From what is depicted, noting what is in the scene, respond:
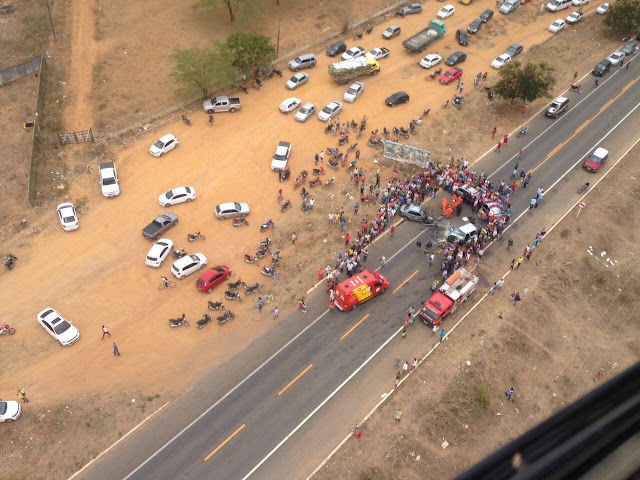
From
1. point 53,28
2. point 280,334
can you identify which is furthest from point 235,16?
point 280,334

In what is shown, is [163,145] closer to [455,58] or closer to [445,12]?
[455,58]

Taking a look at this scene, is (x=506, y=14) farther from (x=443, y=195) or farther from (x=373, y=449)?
(x=373, y=449)

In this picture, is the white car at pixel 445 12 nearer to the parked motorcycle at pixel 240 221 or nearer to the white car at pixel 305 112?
the white car at pixel 305 112

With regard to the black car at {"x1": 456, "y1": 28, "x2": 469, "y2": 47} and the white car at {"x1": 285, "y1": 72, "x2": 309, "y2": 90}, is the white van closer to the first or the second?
the black car at {"x1": 456, "y1": 28, "x2": 469, "y2": 47}

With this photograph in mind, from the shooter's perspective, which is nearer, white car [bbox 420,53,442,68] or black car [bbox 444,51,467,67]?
white car [bbox 420,53,442,68]

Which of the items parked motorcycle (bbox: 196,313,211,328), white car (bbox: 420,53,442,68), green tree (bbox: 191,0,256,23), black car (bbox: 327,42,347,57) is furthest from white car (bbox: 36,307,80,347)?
white car (bbox: 420,53,442,68)

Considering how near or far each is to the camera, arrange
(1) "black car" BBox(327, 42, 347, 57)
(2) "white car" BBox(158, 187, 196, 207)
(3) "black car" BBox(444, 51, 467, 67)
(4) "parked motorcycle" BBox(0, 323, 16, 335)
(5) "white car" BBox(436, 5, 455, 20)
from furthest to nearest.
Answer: (5) "white car" BBox(436, 5, 455, 20) → (1) "black car" BBox(327, 42, 347, 57) → (3) "black car" BBox(444, 51, 467, 67) → (2) "white car" BBox(158, 187, 196, 207) → (4) "parked motorcycle" BBox(0, 323, 16, 335)
